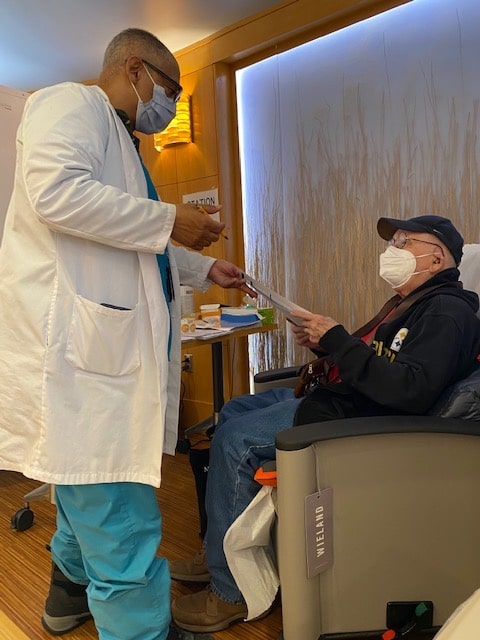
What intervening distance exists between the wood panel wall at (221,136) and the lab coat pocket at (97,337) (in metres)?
1.97

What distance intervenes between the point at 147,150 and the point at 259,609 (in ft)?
9.49

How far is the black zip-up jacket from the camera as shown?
1240 millimetres

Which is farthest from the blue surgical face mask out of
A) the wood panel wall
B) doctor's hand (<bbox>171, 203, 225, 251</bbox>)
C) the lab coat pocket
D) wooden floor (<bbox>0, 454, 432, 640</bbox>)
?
the wood panel wall

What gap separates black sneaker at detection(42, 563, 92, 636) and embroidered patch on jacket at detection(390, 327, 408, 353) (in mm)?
1088

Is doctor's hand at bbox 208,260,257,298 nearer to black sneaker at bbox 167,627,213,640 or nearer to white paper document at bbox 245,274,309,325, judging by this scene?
white paper document at bbox 245,274,309,325

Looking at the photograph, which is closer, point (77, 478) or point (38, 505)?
point (77, 478)

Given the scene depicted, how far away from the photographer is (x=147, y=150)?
352cm

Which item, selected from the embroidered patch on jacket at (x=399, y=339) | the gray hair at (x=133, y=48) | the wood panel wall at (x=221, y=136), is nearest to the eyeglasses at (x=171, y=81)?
the gray hair at (x=133, y=48)

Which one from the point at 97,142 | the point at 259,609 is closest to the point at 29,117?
the point at 97,142

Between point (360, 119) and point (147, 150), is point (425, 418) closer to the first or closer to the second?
point (360, 119)

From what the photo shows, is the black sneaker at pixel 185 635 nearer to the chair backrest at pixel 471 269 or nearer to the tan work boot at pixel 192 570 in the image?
the tan work boot at pixel 192 570

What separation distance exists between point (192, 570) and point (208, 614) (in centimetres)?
24

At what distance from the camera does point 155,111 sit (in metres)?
1.44

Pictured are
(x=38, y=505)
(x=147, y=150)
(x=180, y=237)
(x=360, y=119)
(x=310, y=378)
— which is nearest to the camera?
(x=180, y=237)
